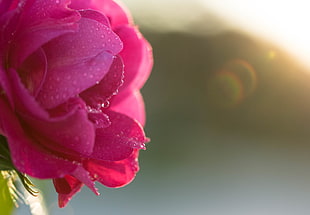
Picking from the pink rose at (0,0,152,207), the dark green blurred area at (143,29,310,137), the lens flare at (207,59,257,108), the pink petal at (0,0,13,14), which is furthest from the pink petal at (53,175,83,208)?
the lens flare at (207,59,257,108)

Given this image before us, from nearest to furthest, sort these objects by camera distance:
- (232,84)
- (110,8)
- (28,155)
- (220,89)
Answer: (28,155) → (110,8) → (220,89) → (232,84)

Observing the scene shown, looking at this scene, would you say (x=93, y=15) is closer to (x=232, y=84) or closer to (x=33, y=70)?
(x=33, y=70)

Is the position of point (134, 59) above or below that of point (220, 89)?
above

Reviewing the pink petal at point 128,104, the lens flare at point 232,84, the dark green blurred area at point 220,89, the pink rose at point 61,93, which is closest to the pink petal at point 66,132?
the pink rose at point 61,93

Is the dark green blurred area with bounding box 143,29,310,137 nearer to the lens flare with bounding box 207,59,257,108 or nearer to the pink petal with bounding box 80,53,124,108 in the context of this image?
the lens flare with bounding box 207,59,257,108

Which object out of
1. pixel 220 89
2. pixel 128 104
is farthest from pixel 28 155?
pixel 220 89

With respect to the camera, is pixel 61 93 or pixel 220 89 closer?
pixel 61 93
